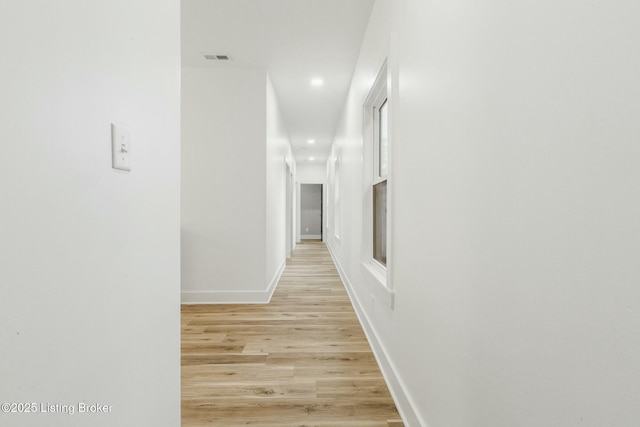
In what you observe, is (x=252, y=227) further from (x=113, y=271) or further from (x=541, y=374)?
(x=541, y=374)

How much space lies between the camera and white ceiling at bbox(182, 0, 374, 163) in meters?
2.54

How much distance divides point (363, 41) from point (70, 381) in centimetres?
322

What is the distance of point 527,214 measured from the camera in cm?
74

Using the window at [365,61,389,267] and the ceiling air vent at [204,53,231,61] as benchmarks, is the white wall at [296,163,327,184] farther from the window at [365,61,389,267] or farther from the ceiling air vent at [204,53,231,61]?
the window at [365,61,389,267]

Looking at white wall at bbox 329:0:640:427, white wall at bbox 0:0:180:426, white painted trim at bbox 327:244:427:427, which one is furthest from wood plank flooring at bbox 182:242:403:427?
white wall at bbox 0:0:180:426

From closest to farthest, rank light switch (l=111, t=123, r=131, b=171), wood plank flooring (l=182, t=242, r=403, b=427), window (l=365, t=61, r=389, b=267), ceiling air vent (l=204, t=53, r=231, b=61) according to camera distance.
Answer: light switch (l=111, t=123, r=131, b=171) → wood plank flooring (l=182, t=242, r=403, b=427) → window (l=365, t=61, r=389, b=267) → ceiling air vent (l=204, t=53, r=231, b=61)

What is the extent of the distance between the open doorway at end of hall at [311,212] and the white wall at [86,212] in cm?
1075

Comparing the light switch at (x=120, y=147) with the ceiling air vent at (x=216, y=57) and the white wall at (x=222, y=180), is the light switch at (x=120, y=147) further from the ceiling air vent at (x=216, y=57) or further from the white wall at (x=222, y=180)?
the ceiling air vent at (x=216, y=57)

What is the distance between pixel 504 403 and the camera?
82 centimetres

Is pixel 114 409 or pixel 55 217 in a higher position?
pixel 55 217

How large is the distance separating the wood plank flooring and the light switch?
1456 millimetres

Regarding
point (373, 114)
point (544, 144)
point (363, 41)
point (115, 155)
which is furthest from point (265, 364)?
point (363, 41)

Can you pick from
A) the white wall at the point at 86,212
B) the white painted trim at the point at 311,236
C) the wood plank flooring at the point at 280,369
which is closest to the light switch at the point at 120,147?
the white wall at the point at 86,212

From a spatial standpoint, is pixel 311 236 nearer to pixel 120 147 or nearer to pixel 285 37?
pixel 285 37
